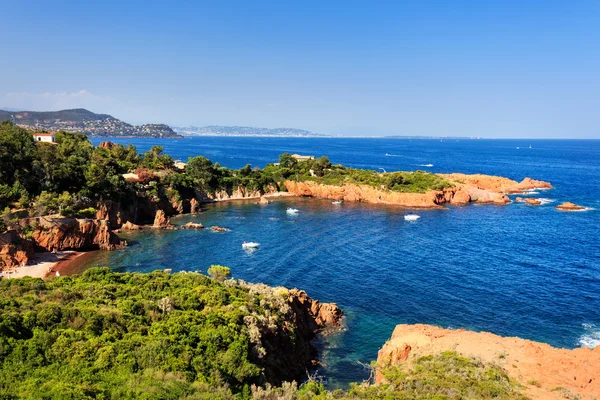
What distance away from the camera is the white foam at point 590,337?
101ft

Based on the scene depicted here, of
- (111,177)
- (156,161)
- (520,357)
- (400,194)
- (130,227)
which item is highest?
(156,161)

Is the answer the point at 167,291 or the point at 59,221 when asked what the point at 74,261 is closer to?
the point at 59,221

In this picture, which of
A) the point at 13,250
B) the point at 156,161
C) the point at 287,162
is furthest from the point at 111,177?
the point at 287,162

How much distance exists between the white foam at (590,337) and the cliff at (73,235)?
179 feet

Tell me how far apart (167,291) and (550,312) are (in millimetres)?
34330

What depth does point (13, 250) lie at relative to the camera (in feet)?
150

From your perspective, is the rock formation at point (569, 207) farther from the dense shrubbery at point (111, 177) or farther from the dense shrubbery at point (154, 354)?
the dense shrubbery at point (154, 354)

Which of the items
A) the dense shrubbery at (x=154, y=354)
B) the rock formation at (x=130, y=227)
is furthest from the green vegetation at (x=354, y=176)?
the dense shrubbery at (x=154, y=354)

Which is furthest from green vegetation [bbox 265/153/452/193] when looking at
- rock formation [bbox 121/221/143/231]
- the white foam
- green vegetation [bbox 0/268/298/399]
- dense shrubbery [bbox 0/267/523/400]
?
dense shrubbery [bbox 0/267/523/400]

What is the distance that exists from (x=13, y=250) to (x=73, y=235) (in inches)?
307

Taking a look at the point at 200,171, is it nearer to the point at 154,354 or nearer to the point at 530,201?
the point at 154,354

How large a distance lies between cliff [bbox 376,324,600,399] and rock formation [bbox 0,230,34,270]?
1709 inches

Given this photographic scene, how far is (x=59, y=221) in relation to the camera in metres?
51.9

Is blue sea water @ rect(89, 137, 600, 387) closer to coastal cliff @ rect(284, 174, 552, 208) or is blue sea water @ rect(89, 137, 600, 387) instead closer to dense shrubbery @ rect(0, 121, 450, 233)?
coastal cliff @ rect(284, 174, 552, 208)
